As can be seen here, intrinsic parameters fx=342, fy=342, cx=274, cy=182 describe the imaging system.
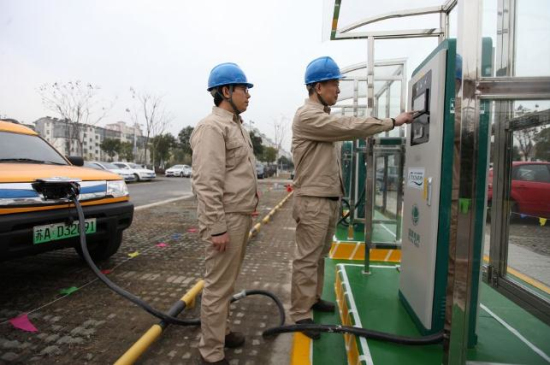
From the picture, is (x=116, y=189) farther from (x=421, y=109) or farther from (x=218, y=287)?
(x=421, y=109)

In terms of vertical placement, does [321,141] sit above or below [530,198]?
above

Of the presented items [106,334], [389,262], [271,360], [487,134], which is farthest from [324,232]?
[389,262]

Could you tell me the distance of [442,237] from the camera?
219cm

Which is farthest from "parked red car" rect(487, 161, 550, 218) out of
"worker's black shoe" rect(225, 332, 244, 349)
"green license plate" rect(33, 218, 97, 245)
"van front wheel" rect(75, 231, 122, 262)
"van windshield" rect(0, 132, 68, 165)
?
"van windshield" rect(0, 132, 68, 165)

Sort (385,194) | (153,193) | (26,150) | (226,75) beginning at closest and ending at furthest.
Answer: (226,75) → (26,150) → (385,194) → (153,193)

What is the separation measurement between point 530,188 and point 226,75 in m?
2.03

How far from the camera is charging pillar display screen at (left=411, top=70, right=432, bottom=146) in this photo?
2.32 metres

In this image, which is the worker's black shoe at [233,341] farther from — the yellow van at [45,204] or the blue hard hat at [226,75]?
the yellow van at [45,204]

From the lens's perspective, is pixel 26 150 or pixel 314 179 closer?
pixel 314 179

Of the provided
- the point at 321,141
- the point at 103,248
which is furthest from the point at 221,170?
the point at 103,248

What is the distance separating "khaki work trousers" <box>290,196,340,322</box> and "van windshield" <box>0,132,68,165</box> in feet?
10.4

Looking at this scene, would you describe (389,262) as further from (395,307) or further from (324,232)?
(324,232)

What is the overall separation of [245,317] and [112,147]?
47.5 metres

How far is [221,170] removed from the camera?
206 cm
